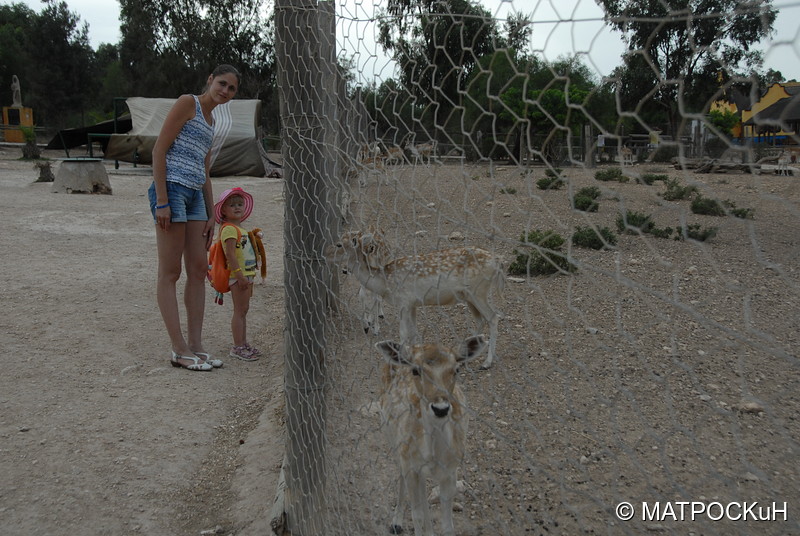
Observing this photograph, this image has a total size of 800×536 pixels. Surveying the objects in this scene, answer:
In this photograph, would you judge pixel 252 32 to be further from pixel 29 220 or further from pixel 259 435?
pixel 259 435

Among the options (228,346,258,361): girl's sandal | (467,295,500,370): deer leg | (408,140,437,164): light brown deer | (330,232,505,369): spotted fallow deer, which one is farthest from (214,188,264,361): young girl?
(408,140,437,164): light brown deer

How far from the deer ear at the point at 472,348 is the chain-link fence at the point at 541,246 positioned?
15cm

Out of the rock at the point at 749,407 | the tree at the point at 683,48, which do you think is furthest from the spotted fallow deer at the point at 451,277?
the tree at the point at 683,48

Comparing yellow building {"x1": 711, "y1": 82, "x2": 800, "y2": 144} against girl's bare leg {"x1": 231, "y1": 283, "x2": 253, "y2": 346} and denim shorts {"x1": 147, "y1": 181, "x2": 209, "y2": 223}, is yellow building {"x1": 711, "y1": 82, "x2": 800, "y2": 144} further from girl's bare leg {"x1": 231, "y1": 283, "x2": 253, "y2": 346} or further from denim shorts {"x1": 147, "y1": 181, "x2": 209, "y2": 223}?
girl's bare leg {"x1": 231, "y1": 283, "x2": 253, "y2": 346}

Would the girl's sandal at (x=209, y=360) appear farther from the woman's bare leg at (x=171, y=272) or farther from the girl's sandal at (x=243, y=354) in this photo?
the girl's sandal at (x=243, y=354)

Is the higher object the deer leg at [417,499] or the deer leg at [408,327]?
the deer leg at [408,327]

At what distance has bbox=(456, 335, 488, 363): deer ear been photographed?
2.87 m

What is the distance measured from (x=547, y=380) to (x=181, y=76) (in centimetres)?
4435

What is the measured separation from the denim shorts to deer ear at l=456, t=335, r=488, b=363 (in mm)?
2853

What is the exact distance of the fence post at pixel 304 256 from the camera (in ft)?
9.40

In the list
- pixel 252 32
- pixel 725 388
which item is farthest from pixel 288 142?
pixel 252 32

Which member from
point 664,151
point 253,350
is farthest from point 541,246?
point 253,350

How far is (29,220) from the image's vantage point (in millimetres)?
11938

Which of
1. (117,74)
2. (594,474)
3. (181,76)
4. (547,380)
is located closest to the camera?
(594,474)
